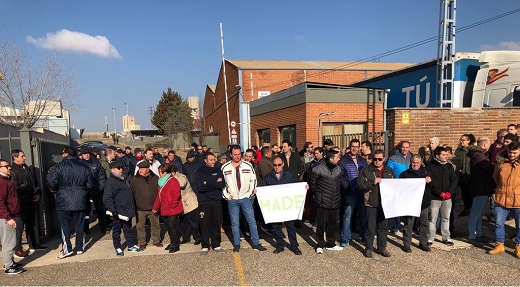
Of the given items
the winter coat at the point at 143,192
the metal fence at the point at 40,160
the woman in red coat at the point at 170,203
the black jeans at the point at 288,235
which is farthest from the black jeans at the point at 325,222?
the metal fence at the point at 40,160

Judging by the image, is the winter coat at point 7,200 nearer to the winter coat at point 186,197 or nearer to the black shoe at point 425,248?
the winter coat at point 186,197

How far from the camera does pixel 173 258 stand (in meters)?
5.52

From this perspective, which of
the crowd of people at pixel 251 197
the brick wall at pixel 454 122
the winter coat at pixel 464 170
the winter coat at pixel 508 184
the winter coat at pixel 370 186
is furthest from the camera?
the brick wall at pixel 454 122

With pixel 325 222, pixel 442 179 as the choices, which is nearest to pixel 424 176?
pixel 442 179

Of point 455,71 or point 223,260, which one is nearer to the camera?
point 223,260

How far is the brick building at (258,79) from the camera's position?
93.3 feet

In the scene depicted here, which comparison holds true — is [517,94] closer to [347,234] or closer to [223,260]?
[347,234]

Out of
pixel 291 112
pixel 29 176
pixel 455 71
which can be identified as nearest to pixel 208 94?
pixel 291 112

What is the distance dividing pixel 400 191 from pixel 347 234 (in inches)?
48.0

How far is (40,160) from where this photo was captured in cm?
645

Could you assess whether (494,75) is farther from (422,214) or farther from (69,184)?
(69,184)

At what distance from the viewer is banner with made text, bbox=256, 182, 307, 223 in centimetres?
580

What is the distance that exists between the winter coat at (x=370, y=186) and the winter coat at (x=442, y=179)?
106 cm

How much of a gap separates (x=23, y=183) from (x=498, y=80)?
43.6 ft
